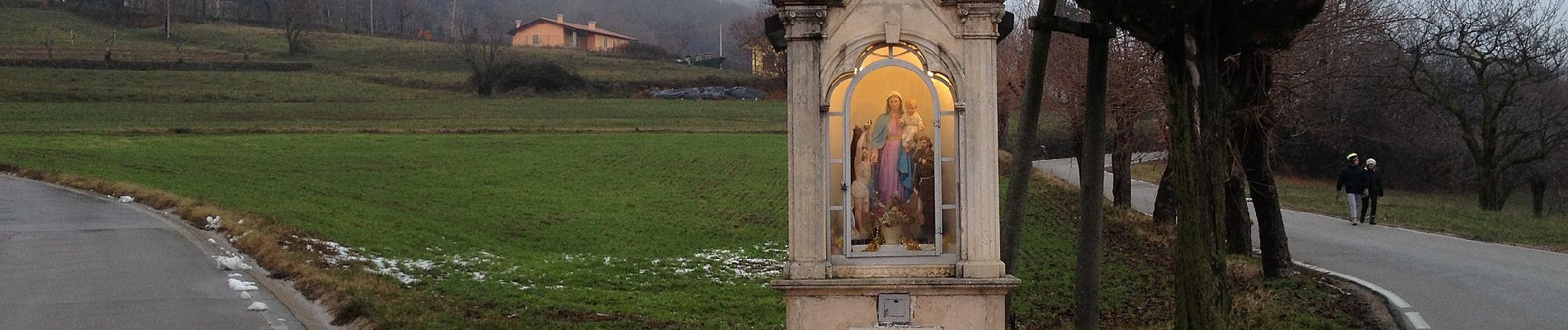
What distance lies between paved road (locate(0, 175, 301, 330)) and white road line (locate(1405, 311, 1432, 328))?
997cm

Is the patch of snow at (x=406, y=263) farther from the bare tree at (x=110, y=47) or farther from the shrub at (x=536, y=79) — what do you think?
the bare tree at (x=110, y=47)

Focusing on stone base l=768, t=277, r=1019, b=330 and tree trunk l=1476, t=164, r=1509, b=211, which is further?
tree trunk l=1476, t=164, r=1509, b=211

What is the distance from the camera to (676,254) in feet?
66.4

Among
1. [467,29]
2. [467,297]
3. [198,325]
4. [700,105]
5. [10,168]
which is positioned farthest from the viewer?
[467,29]

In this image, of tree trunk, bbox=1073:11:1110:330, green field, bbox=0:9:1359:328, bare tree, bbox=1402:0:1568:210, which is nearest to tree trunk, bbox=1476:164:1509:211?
bare tree, bbox=1402:0:1568:210

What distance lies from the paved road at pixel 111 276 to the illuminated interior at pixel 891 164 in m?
6.10

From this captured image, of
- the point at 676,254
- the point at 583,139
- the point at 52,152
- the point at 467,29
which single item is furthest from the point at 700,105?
the point at 467,29

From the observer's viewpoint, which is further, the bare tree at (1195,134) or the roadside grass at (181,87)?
the roadside grass at (181,87)

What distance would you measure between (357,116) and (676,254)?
3823 centimetres

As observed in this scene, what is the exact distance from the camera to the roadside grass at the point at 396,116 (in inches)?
1877

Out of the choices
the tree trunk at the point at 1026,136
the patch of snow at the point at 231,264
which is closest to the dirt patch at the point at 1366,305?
the tree trunk at the point at 1026,136

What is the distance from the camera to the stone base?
8586 millimetres

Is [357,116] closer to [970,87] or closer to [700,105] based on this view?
[700,105]

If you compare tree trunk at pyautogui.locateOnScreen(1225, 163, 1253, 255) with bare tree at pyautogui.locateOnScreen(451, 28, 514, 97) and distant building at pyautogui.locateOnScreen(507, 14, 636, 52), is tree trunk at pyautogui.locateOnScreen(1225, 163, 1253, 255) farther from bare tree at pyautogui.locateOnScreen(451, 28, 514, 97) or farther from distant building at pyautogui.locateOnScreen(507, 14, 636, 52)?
distant building at pyautogui.locateOnScreen(507, 14, 636, 52)
